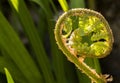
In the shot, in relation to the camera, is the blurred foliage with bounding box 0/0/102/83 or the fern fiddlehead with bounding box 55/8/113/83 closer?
the fern fiddlehead with bounding box 55/8/113/83

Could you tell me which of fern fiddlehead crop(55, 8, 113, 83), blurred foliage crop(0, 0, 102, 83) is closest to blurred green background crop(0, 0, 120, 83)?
blurred foliage crop(0, 0, 102, 83)

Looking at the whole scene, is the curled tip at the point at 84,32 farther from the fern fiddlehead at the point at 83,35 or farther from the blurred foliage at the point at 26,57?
the blurred foliage at the point at 26,57

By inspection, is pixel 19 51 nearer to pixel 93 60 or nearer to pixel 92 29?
pixel 93 60

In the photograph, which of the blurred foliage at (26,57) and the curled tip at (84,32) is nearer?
the curled tip at (84,32)

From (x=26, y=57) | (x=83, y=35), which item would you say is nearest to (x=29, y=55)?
(x=26, y=57)

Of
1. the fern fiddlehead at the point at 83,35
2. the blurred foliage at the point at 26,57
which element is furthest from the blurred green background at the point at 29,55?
the fern fiddlehead at the point at 83,35

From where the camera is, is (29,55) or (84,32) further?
(29,55)

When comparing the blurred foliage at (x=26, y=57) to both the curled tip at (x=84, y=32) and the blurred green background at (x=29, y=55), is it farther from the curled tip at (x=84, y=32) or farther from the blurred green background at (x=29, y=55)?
the curled tip at (x=84, y=32)

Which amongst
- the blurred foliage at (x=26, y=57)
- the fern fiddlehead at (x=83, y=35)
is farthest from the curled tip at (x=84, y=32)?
the blurred foliage at (x=26, y=57)

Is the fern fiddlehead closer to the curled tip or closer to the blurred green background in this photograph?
the curled tip

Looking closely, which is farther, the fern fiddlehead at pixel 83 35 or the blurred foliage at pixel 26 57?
the blurred foliage at pixel 26 57

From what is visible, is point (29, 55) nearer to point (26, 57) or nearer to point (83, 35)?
point (26, 57)
